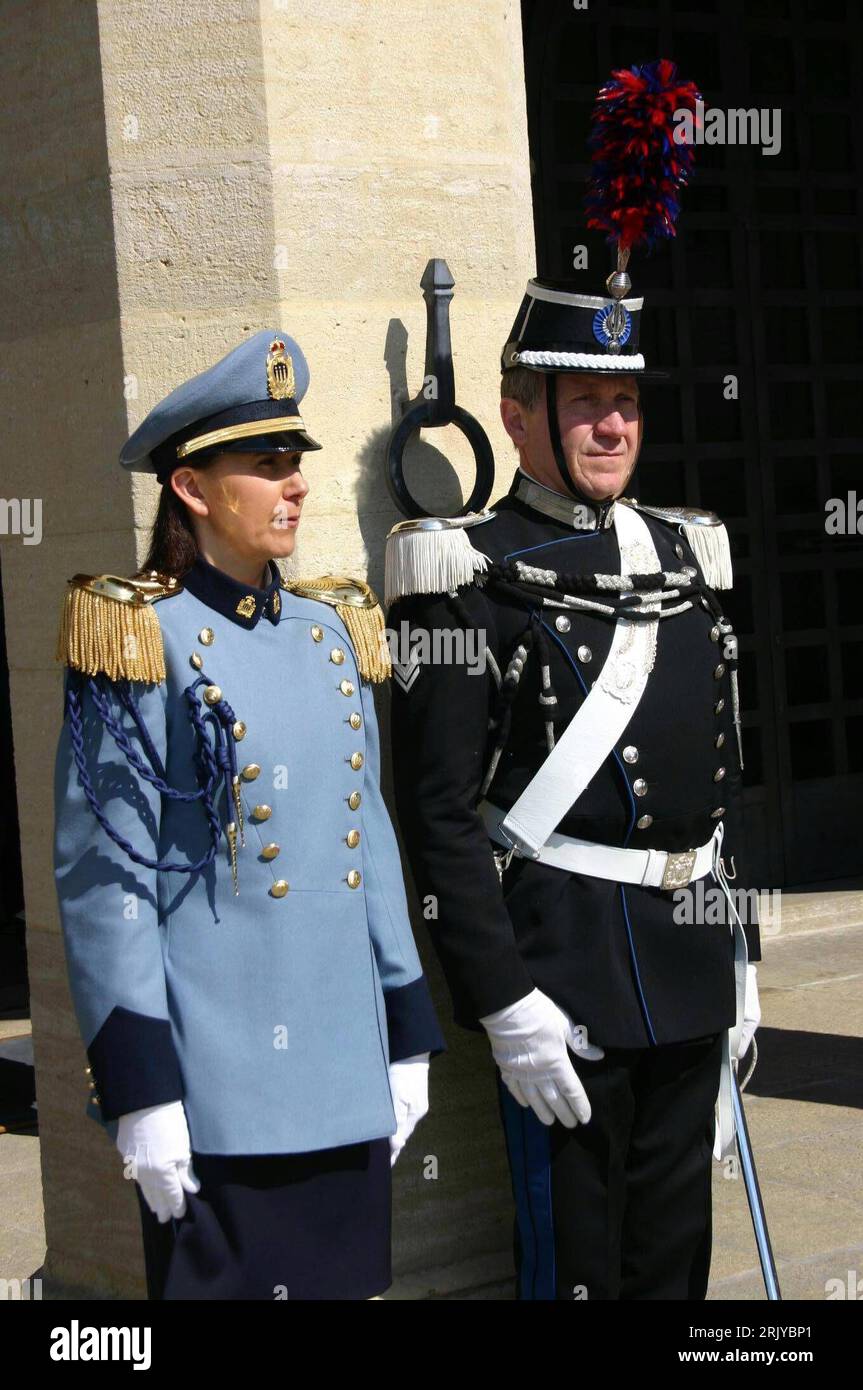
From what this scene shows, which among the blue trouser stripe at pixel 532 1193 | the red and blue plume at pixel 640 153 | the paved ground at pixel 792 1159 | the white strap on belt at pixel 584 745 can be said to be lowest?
the paved ground at pixel 792 1159

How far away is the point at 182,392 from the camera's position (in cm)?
307

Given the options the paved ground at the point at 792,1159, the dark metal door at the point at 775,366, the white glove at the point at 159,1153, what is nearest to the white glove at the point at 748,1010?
the paved ground at the point at 792,1159

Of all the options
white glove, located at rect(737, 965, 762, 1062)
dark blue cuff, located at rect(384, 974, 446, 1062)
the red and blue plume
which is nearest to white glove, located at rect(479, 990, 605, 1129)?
dark blue cuff, located at rect(384, 974, 446, 1062)

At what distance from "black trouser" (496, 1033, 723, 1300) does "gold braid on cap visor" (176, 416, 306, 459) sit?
1.24m

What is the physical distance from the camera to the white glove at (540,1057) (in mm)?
3408

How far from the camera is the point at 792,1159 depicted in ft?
17.5

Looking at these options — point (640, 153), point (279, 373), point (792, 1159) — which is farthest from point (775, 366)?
point (279, 373)

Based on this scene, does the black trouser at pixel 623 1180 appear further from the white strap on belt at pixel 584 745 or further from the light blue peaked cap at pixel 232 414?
the light blue peaked cap at pixel 232 414

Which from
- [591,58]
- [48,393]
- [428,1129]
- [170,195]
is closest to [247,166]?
[170,195]

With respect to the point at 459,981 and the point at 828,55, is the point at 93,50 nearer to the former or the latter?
the point at 459,981

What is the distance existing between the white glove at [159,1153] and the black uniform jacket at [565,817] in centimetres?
69

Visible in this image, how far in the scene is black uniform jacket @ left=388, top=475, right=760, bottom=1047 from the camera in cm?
344

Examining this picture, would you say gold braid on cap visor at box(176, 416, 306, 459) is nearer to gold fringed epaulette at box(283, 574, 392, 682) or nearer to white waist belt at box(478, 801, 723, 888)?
gold fringed epaulette at box(283, 574, 392, 682)

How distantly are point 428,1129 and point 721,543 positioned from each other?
1328 millimetres
